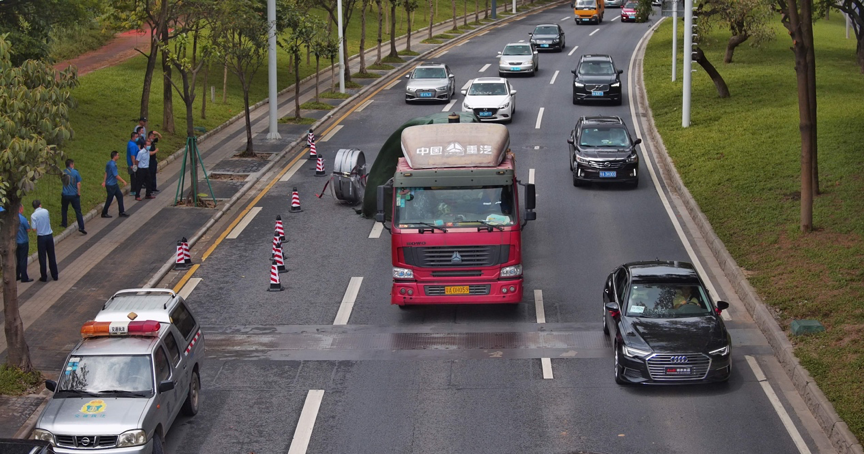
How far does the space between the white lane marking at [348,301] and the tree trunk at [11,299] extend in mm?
5739

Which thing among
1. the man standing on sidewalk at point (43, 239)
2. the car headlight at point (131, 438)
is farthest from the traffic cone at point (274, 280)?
the car headlight at point (131, 438)

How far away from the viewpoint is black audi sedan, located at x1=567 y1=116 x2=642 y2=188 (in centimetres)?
2752

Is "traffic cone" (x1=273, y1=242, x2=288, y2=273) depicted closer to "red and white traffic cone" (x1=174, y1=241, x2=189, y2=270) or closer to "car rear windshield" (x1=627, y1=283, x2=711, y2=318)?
"red and white traffic cone" (x1=174, y1=241, x2=189, y2=270)

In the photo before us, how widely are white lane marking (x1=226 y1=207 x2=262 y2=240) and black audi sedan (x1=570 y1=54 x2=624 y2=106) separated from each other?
57.5 ft

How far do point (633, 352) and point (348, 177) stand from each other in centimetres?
1396

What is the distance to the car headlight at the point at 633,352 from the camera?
1452cm

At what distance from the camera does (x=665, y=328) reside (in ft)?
49.3

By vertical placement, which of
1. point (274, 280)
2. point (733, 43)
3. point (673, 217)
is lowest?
point (274, 280)

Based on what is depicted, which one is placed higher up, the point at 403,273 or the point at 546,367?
the point at 403,273

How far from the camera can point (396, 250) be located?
57.9 feet

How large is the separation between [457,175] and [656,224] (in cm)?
852

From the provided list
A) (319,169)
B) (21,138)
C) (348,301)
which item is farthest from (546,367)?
(319,169)

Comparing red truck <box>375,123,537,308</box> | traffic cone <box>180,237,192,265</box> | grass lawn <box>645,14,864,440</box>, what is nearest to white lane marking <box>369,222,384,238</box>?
traffic cone <box>180,237,192,265</box>

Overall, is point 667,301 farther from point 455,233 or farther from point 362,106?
point 362,106
